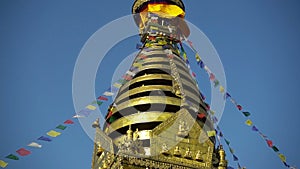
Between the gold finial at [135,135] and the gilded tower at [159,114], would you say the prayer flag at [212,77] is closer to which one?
the gilded tower at [159,114]

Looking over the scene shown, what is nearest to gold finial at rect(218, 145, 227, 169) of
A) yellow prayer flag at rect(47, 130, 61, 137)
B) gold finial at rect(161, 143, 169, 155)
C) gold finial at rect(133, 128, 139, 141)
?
gold finial at rect(161, 143, 169, 155)

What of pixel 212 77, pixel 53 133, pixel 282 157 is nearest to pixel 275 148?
pixel 282 157

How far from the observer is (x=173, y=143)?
679 inches

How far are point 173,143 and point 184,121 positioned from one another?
3.35ft

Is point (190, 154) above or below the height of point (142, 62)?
below

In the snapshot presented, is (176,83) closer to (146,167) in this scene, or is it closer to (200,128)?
(200,128)

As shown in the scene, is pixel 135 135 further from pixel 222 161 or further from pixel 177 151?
pixel 222 161

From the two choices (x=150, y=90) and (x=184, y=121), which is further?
(x=150, y=90)

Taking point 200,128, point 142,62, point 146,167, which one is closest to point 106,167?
point 146,167

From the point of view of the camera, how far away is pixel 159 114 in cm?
1919

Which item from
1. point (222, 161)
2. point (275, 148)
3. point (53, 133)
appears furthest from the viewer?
point (275, 148)

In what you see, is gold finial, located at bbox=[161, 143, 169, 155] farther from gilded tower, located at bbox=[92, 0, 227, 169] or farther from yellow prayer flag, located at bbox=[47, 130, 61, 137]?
yellow prayer flag, located at bbox=[47, 130, 61, 137]

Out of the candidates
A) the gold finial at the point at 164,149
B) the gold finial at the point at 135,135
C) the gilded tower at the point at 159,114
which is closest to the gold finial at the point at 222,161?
the gilded tower at the point at 159,114

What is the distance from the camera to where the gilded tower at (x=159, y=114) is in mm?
16547
